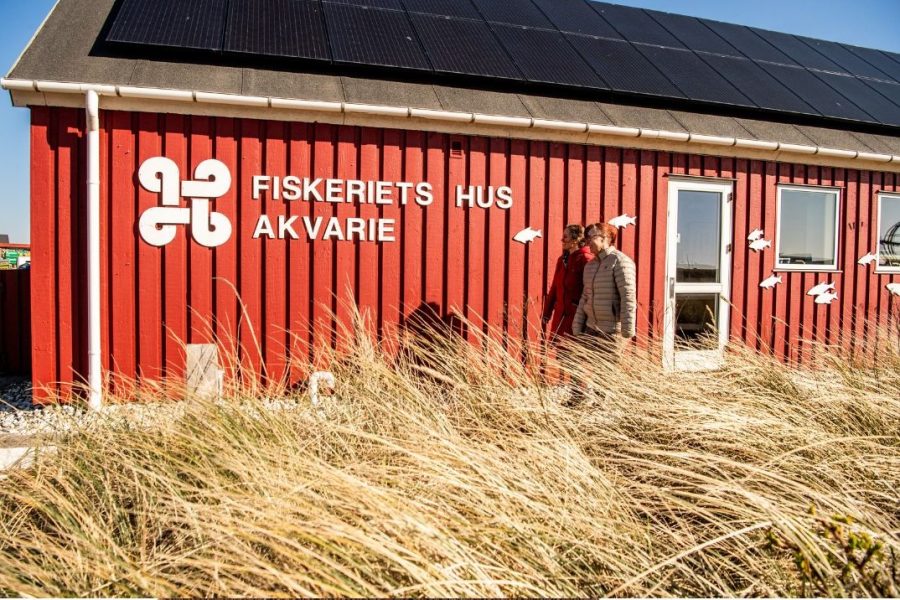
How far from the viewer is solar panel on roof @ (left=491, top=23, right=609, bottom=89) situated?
630 cm

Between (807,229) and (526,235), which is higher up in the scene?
(807,229)

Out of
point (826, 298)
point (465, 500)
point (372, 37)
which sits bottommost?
point (465, 500)

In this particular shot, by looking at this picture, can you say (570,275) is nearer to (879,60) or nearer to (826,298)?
(826,298)

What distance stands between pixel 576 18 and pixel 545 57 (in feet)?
6.39

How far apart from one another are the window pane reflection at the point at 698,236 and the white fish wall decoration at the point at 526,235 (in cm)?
184

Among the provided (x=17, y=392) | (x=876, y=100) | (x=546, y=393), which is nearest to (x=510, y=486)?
(x=546, y=393)

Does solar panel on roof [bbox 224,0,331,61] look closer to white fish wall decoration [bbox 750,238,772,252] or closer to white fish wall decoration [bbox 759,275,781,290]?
white fish wall decoration [bbox 750,238,772,252]

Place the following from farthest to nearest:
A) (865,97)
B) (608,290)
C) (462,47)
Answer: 1. (865,97)
2. (462,47)
3. (608,290)

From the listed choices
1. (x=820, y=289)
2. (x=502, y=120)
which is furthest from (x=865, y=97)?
(x=502, y=120)

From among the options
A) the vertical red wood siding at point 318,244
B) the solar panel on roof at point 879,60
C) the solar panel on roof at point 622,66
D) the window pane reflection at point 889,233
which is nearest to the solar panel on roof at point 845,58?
the solar panel on roof at point 879,60

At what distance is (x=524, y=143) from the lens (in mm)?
5914

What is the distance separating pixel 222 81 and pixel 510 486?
4.54 metres

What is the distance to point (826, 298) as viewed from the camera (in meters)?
7.18

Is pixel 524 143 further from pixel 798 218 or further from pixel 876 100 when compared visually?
pixel 876 100
